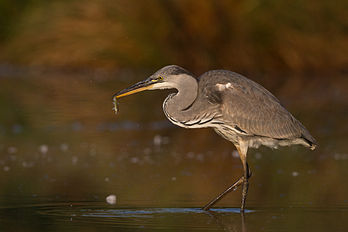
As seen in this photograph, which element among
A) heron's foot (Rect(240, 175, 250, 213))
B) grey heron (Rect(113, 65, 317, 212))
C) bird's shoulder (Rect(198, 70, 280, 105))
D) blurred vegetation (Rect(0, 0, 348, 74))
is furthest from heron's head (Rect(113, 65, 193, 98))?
blurred vegetation (Rect(0, 0, 348, 74))

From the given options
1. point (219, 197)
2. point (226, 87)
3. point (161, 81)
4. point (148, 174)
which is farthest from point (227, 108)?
point (148, 174)

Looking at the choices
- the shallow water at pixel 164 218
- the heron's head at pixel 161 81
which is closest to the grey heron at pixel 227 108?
the heron's head at pixel 161 81

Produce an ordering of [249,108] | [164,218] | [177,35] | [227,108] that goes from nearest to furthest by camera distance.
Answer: [164,218] < [227,108] < [249,108] < [177,35]

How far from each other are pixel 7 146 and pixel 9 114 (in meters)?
3.20

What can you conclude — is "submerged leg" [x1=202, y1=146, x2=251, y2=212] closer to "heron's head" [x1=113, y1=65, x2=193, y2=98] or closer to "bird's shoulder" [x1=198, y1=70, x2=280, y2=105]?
"bird's shoulder" [x1=198, y1=70, x2=280, y2=105]

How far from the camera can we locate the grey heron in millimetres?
7508

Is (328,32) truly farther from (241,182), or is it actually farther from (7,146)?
(241,182)

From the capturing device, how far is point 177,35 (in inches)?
912

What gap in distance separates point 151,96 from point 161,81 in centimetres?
1050

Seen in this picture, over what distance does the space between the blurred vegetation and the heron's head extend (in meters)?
15.0

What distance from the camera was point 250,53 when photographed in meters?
23.5

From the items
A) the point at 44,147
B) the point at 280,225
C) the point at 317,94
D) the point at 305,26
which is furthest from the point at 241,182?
the point at 305,26

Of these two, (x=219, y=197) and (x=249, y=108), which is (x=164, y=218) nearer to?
(x=219, y=197)

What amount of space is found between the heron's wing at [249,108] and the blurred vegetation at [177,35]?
14414mm
